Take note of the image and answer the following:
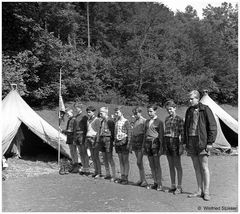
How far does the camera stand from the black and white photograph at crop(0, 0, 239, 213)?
18.8 ft

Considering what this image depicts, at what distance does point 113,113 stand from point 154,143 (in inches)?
465

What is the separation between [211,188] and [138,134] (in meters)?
1.73

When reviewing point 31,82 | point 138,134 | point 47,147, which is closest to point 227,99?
point 31,82

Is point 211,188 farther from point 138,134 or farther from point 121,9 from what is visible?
point 121,9

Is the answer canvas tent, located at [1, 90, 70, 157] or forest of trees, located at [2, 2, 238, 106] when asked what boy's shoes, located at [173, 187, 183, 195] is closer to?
canvas tent, located at [1, 90, 70, 157]

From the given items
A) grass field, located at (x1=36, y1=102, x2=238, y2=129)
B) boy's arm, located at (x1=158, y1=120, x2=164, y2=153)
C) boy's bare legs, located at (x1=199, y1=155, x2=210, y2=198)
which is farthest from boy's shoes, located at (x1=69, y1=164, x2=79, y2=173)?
grass field, located at (x1=36, y1=102, x2=238, y2=129)

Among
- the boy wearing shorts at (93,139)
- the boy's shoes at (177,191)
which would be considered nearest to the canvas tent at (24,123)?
the boy wearing shorts at (93,139)

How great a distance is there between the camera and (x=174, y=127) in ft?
19.7

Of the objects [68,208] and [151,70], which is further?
[151,70]

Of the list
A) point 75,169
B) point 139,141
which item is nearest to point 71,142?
point 75,169

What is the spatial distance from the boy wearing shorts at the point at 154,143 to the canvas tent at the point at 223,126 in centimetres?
545

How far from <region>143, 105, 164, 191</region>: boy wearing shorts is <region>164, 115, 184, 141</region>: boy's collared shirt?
0.50 feet

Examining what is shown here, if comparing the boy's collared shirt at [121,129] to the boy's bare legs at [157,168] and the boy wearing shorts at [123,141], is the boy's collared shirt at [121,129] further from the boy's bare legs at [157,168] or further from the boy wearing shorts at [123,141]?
the boy's bare legs at [157,168]

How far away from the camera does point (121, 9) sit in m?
33.9
